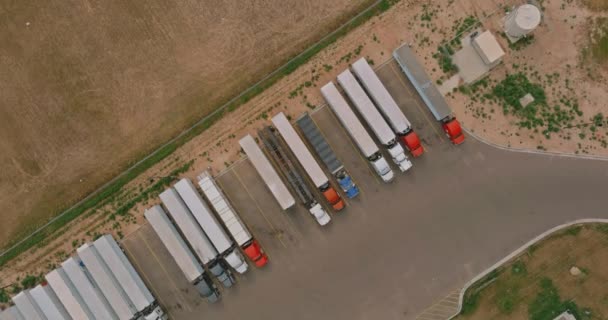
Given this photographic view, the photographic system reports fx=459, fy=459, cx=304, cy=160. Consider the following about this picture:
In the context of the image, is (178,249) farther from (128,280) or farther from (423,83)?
(423,83)

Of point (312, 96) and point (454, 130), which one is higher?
Answer: point (312, 96)

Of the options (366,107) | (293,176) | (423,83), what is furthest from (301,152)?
(423,83)

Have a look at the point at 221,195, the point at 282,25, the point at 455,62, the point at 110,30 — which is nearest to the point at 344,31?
the point at 282,25

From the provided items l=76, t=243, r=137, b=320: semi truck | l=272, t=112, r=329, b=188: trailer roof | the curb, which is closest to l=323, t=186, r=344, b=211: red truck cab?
l=272, t=112, r=329, b=188: trailer roof

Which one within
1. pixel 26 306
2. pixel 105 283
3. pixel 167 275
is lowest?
pixel 167 275

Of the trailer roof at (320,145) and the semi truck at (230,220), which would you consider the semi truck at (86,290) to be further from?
the trailer roof at (320,145)

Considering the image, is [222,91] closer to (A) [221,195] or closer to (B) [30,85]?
(A) [221,195]

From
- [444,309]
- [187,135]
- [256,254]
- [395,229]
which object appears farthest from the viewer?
[187,135]

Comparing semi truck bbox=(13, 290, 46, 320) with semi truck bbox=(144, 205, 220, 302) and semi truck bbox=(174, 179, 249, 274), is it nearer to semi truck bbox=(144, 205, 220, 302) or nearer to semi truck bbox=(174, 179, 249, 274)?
semi truck bbox=(144, 205, 220, 302)
